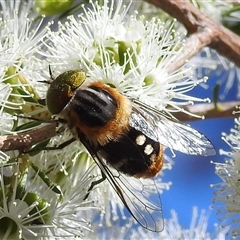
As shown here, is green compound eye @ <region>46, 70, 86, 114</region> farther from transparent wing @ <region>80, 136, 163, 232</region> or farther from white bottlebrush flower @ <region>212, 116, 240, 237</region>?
white bottlebrush flower @ <region>212, 116, 240, 237</region>

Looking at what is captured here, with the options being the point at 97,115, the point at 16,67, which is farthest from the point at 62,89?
the point at 16,67

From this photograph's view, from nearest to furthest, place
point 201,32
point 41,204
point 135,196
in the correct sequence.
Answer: point 135,196 → point 41,204 → point 201,32

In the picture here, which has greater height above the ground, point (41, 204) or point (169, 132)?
point (169, 132)

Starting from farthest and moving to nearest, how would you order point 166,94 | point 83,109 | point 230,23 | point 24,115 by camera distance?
1. point 230,23
2. point 166,94
3. point 24,115
4. point 83,109

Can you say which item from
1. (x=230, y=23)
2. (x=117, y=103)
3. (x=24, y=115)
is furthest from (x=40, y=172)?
(x=230, y=23)

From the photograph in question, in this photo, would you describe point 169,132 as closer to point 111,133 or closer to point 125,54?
point 111,133

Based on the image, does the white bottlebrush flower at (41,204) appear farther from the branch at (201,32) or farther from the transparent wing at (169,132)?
the branch at (201,32)

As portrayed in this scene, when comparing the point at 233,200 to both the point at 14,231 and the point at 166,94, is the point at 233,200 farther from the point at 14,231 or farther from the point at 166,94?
the point at 14,231
